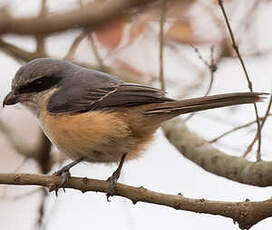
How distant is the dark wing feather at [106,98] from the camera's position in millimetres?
4359

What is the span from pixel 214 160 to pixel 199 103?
0.60 meters

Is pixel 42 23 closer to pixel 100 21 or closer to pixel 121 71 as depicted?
pixel 100 21

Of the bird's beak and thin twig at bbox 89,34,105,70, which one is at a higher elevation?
the bird's beak

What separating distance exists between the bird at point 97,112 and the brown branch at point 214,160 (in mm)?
449

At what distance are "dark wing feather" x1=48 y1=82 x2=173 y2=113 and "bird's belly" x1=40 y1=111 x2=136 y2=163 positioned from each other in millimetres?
80

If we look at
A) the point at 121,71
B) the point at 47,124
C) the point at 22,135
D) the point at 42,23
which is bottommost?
the point at 22,135

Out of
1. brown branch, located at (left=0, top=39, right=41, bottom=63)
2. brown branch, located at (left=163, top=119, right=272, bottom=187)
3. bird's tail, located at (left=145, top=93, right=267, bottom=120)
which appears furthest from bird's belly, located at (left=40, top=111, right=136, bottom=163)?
brown branch, located at (left=0, top=39, right=41, bottom=63)

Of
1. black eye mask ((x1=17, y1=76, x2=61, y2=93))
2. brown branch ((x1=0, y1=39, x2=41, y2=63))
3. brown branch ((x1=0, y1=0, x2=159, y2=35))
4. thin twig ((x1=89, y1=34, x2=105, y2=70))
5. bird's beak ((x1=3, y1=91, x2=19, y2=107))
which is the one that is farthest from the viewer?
brown branch ((x1=0, y1=39, x2=41, y2=63))

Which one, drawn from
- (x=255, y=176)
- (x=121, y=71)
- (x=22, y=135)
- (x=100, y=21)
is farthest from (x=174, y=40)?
(x=255, y=176)

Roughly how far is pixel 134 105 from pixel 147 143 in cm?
34

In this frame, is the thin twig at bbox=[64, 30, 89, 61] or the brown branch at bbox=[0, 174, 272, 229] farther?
the thin twig at bbox=[64, 30, 89, 61]

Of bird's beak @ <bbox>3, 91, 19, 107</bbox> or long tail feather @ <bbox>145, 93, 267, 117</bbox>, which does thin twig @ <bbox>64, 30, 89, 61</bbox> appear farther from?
long tail feather @ <bbox>145, 93, 267, 117</bbox>

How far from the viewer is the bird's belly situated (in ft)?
14.2

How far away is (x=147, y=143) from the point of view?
4527 millimetres
